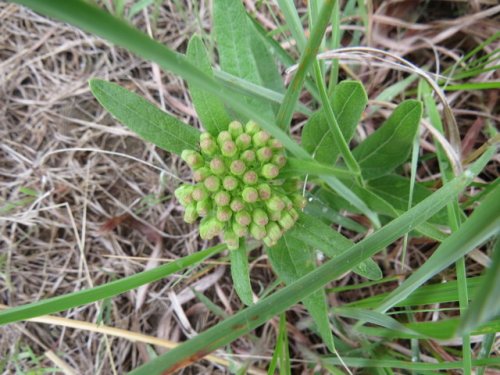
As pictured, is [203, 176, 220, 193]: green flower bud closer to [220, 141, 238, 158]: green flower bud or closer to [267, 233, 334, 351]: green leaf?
[220, 141, 238, 158]: green flower bud

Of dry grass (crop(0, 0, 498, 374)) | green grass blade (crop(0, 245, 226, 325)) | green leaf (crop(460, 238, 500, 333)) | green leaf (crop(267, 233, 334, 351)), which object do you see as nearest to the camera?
green leaf (crop(460, 238, 500, 333))

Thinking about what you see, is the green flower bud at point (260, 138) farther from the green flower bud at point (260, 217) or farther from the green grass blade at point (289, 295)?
the green grass blade at point (289, 295)

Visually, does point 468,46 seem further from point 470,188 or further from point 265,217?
point 265,217

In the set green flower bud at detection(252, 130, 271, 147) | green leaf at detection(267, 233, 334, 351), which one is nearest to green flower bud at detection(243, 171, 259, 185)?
green flower bud at detection(252, 130, 271, 147)

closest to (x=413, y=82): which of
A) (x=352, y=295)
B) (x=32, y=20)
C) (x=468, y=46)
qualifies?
(x=468, y=46)

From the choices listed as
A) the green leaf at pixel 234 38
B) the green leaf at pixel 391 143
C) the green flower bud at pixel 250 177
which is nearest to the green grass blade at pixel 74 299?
the green flower bud at pixel 250 177

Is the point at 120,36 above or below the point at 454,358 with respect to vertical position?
above
